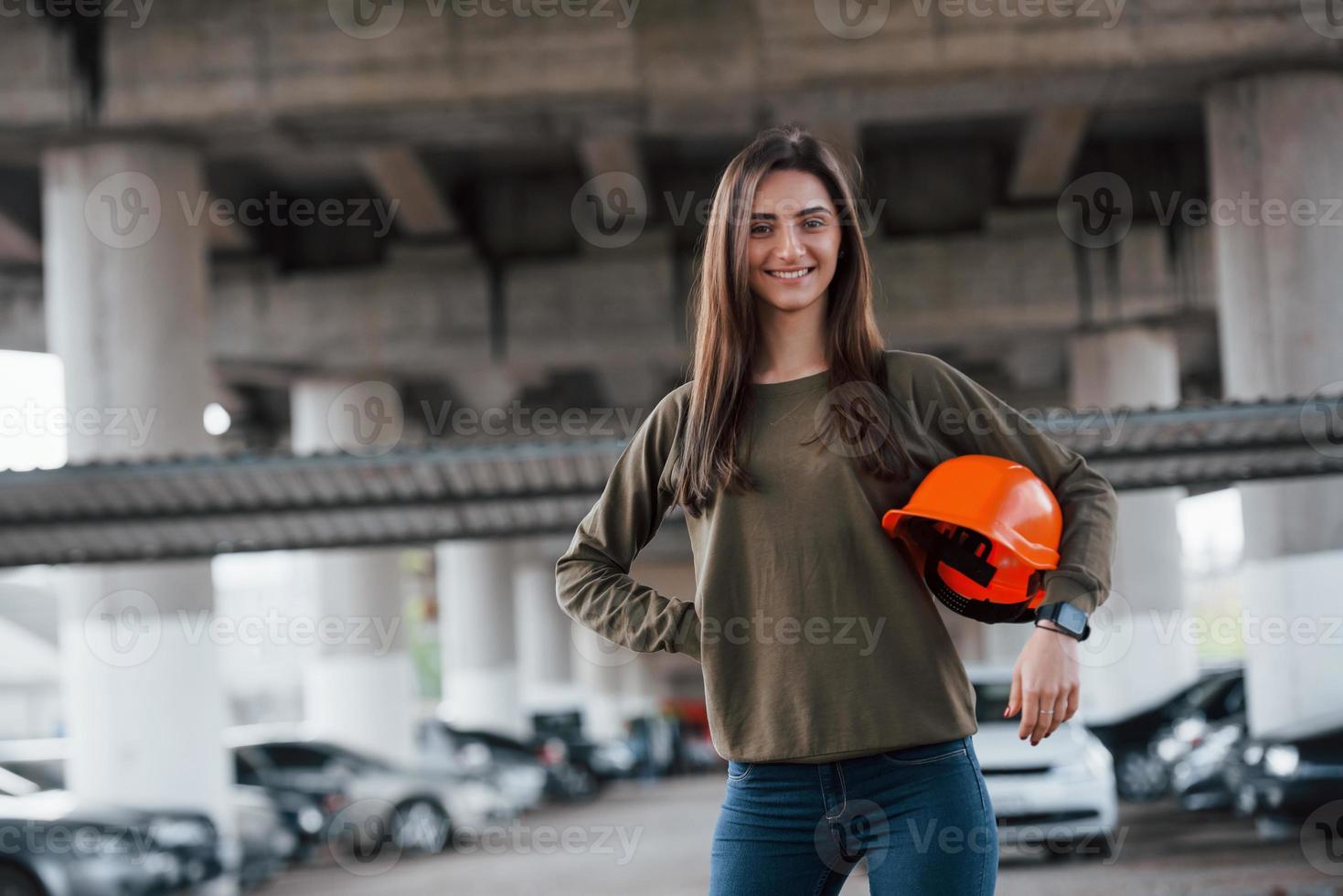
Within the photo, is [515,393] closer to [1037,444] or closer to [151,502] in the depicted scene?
[151,502]

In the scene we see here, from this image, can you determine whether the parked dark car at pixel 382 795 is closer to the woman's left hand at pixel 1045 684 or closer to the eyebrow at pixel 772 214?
the eyebrow at pixel 772 214

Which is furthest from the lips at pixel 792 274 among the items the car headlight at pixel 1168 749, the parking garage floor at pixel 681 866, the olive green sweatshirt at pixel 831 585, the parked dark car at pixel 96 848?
the car headlight at pixel 1168 749

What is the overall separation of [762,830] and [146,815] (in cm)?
1048

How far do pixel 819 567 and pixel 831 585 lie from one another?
0.03 m

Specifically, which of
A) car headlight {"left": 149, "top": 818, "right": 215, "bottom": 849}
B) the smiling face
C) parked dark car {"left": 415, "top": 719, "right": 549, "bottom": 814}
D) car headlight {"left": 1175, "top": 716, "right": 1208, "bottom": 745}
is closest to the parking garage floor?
car headlight {"left": 1175, "top": 716, "right": 1208, "bottom": 745}

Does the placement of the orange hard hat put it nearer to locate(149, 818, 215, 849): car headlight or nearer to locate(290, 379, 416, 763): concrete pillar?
locate(149, 818, 215, 849): car headlight

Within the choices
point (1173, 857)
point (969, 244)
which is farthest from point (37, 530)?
point (969, 244)

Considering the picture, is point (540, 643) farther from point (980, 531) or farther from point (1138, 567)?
point (980, 531)

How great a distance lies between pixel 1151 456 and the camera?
10938 mm

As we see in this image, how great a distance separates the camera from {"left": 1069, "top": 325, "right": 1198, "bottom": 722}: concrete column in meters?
21.2

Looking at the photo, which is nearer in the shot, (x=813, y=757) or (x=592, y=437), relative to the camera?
(x=813, y=757)

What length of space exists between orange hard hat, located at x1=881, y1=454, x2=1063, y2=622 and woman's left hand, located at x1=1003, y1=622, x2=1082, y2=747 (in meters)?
0.13

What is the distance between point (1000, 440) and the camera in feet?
8.10

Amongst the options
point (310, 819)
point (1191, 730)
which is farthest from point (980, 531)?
point (1191, 730)
